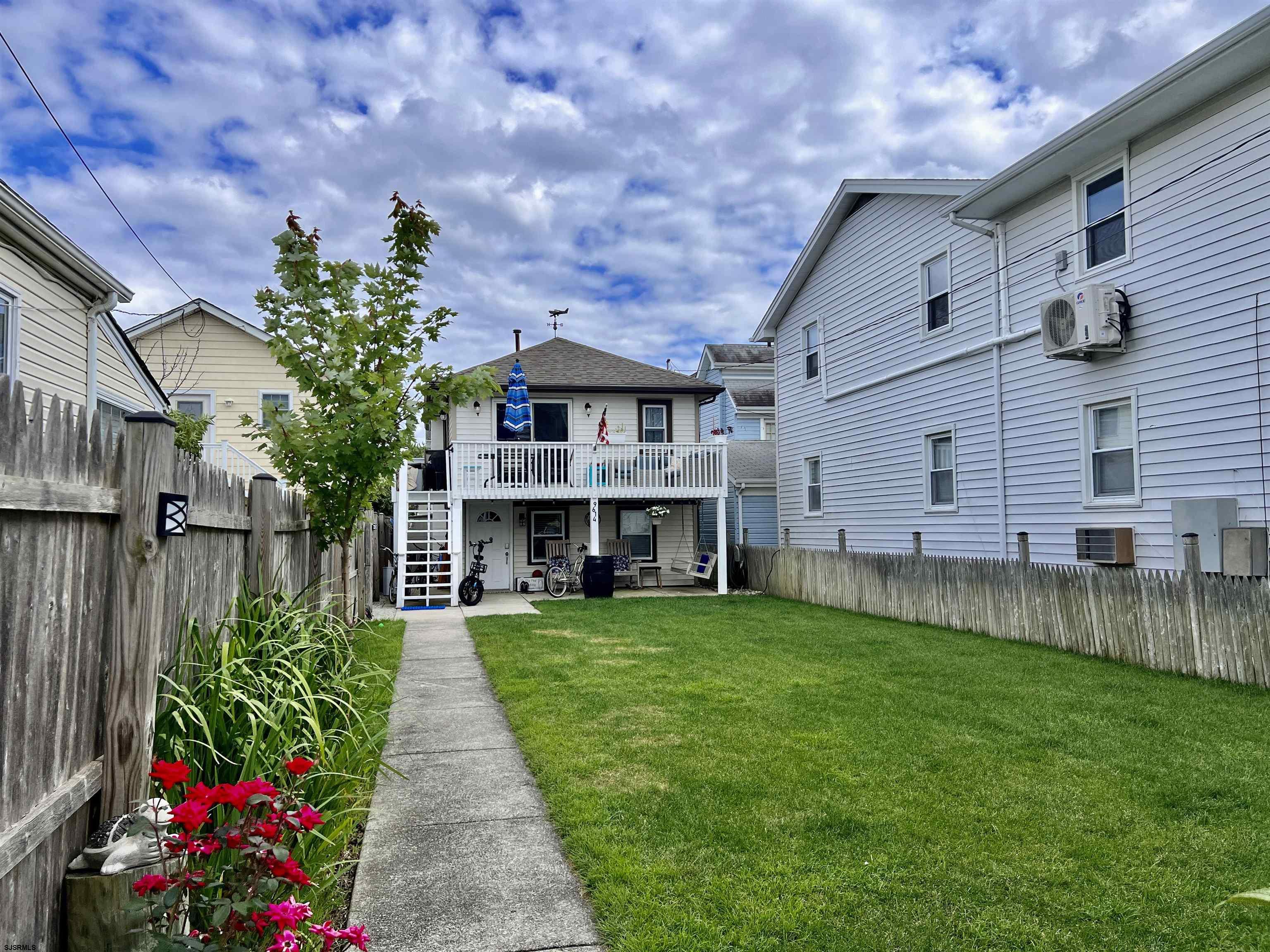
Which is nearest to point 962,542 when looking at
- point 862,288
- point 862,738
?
point 862,288

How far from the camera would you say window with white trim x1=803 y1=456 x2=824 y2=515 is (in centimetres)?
1778

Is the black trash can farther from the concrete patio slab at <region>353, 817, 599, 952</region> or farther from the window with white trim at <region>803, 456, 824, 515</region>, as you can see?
the concrete patio slab at <region>353, 817, 599, 952</region>

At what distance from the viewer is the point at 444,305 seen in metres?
6.96

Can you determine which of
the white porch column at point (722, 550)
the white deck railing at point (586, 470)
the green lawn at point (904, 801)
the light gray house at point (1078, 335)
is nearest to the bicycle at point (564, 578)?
the white deck railing at point (586, 470)

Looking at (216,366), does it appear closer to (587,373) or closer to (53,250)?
(587,373)

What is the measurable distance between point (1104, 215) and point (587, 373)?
11.8m

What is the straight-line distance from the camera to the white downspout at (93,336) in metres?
10.1

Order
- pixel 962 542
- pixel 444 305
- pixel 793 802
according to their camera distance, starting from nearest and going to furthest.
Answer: pixel 793 802, pixel 444 305, pixel 962 542

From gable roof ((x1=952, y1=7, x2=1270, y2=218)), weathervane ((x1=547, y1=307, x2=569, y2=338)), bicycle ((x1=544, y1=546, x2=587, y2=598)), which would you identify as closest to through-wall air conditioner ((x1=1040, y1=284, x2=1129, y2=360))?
gable roof ((x1=952, y1=7, x2=1270, y2=218))

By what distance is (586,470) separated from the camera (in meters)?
16.7

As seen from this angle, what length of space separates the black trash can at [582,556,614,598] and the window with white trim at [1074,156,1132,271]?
31.0 feet

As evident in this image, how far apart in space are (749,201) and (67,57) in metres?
13.3

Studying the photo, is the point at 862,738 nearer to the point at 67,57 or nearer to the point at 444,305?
the point at 444,305

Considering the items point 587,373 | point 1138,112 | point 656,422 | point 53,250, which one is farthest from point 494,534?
point 1138,112
